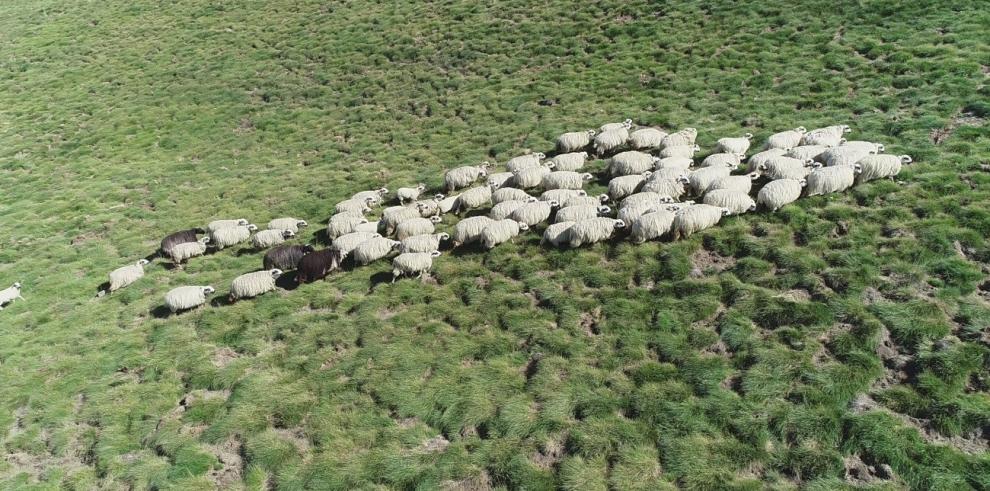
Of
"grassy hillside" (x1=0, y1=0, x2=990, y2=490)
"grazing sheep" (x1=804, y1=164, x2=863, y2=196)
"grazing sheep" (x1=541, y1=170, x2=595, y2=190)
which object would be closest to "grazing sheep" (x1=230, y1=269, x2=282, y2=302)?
"grassy hillside" (x1=0, y1=0, x2=990, y2=490)

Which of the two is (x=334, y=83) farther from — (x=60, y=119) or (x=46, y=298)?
(x=46, y=298)

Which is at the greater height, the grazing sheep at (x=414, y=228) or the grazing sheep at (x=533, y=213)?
the grazing sheep at (x=533, y=213)

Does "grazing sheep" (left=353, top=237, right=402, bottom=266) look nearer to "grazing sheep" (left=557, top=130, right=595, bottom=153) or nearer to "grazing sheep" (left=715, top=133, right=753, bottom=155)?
"grazing sheep" (left=557, top=130, right=595, bottom=153)

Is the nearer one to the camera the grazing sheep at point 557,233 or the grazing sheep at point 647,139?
the grazing sheep at point 557,233

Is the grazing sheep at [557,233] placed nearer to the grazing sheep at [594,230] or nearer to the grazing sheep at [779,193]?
the grazing sheep at [594,230]

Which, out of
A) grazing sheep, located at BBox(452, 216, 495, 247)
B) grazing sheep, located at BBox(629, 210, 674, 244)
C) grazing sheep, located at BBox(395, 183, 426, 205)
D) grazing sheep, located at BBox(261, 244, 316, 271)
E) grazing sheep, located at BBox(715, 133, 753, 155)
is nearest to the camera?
grazing sheep, located at BBox(629, 210, 674, 244)

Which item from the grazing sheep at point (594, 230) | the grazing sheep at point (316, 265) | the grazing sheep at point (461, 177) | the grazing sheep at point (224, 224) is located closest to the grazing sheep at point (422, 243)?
the grazing sheep at point (316, 265)
